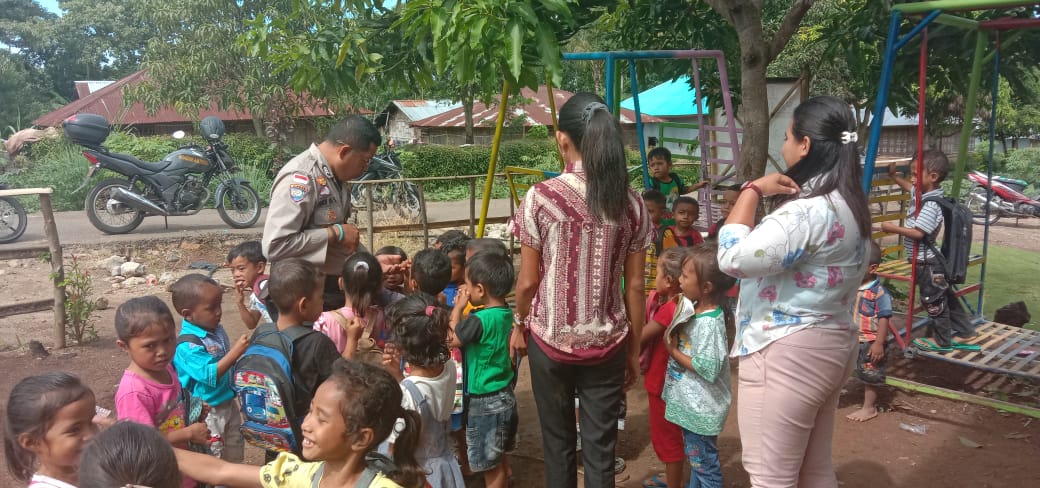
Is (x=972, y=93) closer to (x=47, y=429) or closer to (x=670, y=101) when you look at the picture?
(x=47, y=429)

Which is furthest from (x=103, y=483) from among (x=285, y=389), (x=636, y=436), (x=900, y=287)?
(x=900, y=287)

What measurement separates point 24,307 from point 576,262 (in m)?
5.10

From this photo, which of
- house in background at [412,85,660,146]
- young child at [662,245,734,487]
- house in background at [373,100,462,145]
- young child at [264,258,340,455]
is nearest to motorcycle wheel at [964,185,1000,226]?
house in background at [412,85,660,146]

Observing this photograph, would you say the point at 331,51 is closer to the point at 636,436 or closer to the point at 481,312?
the point at 481,312

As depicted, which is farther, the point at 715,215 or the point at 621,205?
the point at 715,215

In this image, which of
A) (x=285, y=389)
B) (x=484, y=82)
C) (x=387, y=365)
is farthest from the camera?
(x=484, y=82)

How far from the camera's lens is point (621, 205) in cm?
240

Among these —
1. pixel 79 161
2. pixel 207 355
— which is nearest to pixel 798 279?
pixel 207 355

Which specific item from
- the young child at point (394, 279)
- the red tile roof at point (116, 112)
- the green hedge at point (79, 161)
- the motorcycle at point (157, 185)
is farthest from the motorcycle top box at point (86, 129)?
the red tile roof at point (116, 112)

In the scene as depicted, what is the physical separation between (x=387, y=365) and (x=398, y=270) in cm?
86

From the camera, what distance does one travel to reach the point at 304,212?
299cm

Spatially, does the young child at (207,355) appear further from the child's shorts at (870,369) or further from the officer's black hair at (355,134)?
the child's shorts at (870,369)

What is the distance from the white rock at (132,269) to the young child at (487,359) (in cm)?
682

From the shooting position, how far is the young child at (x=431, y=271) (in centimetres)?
335
